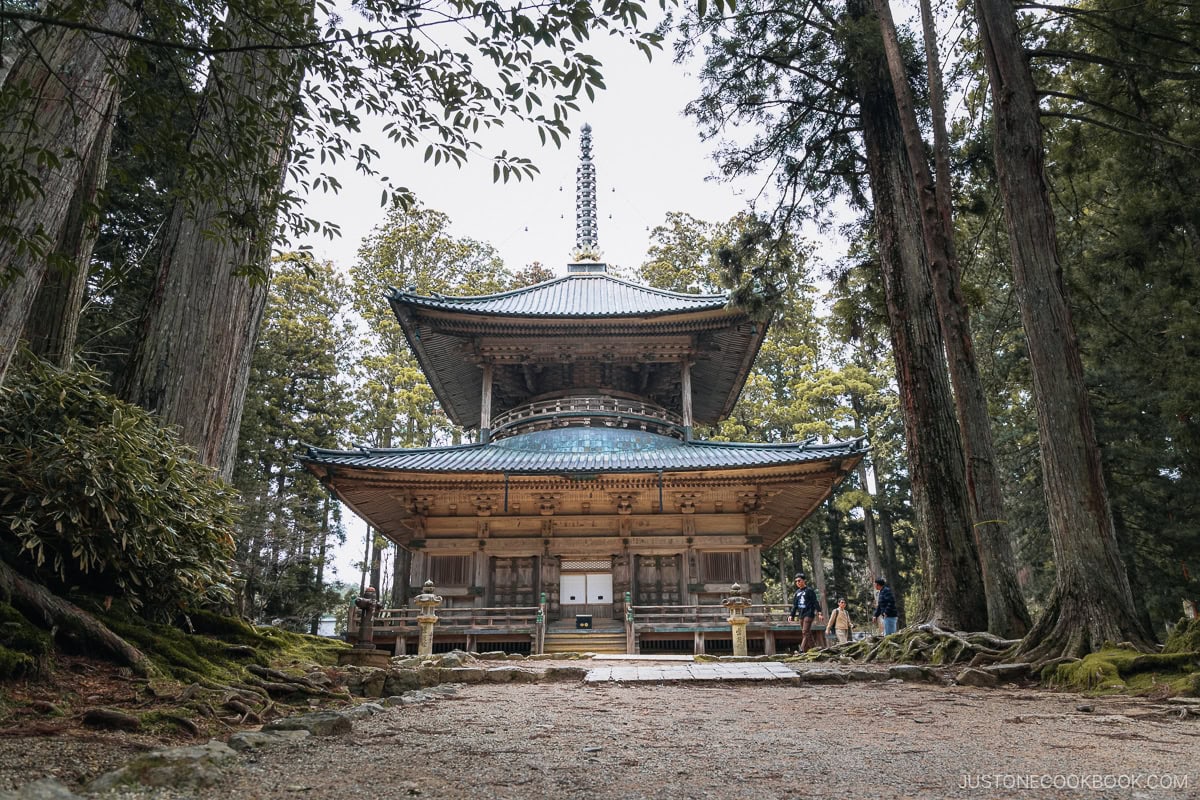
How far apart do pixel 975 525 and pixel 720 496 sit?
7956mm

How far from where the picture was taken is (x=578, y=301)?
1869 centimetres

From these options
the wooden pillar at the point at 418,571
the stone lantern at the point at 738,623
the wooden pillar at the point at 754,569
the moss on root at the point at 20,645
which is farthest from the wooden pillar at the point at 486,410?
the moss on root at the point at 20,645

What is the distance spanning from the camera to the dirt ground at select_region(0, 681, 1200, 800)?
2.28 m

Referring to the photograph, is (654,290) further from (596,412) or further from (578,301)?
(596,412)

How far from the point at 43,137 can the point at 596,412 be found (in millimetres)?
12811

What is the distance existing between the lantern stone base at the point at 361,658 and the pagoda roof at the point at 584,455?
6812mm

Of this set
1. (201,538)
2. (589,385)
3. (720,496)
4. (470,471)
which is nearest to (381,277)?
(589,385)

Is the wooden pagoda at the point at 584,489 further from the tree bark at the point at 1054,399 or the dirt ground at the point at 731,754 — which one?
the dirt ground at the point at 731,754

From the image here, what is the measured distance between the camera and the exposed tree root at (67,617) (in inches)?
141

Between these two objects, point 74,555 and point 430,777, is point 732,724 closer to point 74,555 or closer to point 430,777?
point 430,777

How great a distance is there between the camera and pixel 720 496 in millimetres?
14758

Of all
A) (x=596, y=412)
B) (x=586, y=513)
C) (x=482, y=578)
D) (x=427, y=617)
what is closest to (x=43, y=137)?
(x=427, y=617)

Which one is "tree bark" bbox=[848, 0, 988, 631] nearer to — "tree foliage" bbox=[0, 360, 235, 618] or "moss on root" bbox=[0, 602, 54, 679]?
"tree foliage" bbox=[0, 360, 235, 618]

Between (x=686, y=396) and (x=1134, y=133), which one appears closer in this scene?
(x=1134, y=133)
